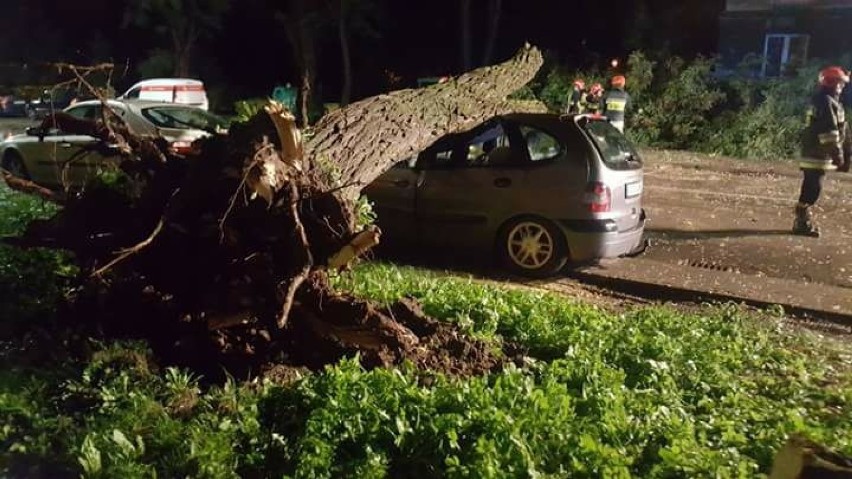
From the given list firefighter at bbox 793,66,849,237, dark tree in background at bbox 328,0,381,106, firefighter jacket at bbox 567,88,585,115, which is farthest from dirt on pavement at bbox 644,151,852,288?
dark tree in background at bbox 328,0,381,106

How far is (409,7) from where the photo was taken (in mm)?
28297

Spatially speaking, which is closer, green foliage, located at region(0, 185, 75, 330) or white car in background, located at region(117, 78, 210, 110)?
green foliage, located at region(0, 185, 75, 330)

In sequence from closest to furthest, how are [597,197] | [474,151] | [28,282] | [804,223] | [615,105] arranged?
1. [28,282]
2. [597,197]
3. [474,151]
4. [804,223]
5. [615,105]

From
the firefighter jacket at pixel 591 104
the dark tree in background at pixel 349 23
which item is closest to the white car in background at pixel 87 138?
the firefighter jacket at pixel 591 104

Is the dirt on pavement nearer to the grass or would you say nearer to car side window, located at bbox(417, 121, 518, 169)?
car side window, located at bbox(417, 121, 518, 169)

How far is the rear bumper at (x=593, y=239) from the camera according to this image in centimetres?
757

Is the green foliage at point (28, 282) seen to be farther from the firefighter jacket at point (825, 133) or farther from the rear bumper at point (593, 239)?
the firefighter jacket at point (825, 133)

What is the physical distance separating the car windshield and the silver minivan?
3866 millimetres

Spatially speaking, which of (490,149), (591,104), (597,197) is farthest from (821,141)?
(591,104)

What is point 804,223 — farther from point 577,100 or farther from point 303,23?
point 303,23

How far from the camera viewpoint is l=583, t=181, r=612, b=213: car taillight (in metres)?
7.51

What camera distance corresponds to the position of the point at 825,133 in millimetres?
9695

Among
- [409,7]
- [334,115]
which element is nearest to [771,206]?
[334,115]

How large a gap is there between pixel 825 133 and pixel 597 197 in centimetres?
396
